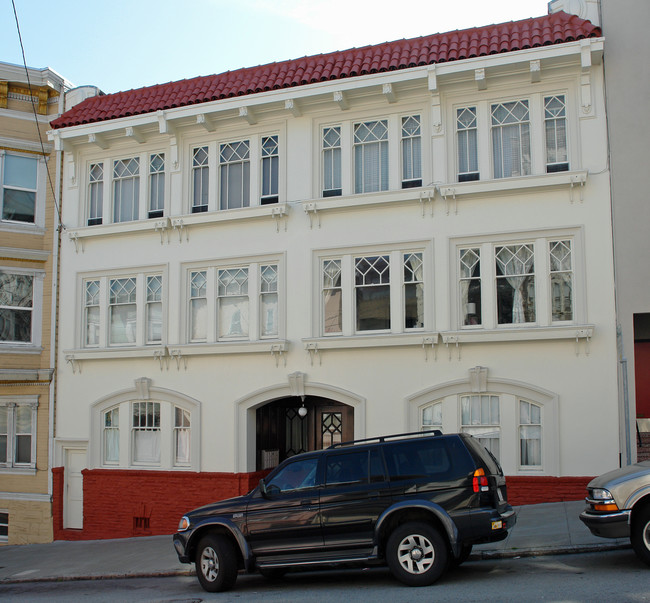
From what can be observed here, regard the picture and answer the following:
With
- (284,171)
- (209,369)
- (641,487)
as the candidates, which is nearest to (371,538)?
(641,487)

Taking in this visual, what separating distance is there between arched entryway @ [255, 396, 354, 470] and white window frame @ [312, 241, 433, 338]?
8.34ft

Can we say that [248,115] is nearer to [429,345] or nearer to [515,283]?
[429,345]

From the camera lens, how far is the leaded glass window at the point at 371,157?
52.6 ft

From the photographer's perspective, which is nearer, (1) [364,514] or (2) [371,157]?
(1) [364,514]

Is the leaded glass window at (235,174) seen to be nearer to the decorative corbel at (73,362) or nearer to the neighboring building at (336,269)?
the neighboring building at (336,269)

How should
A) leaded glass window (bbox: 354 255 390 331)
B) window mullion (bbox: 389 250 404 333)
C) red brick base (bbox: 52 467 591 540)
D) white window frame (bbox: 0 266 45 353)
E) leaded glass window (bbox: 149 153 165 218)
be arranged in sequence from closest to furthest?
window mullion (bbox: 389 250 404 333), leaded glass window (bbox: 354 255 390 331), red brick base (bbox: 52 467 591 540), leaded glass window (bbox: 149 153 165 218), white window frame (bbox: 0 266 45 353)

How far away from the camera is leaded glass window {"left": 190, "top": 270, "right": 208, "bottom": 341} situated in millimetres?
17203

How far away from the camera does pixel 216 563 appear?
10203 millimetres

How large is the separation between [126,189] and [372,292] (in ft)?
22.4

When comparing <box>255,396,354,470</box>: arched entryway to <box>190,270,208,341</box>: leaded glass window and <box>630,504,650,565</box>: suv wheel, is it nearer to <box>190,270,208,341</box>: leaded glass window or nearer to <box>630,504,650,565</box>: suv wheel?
<box>190,270,208,341</box>: leaded glass window

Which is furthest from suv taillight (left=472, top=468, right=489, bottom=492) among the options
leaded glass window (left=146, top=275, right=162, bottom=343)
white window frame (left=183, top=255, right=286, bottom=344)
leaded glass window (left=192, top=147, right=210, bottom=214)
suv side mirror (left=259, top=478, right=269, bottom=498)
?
leaded glass window (left=192, top=147, right=210, bottom=214)

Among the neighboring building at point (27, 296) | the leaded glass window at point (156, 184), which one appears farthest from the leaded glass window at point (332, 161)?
the neighboring building at point (27, 296)

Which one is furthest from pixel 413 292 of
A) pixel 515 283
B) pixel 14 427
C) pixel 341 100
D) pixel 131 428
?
pixel 14 427

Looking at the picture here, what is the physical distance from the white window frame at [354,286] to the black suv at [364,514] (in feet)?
17.7
